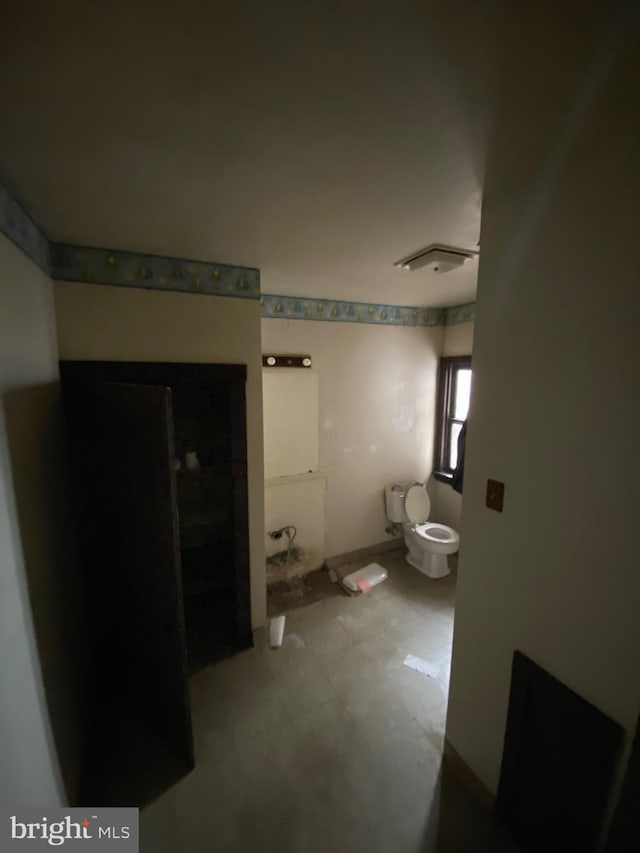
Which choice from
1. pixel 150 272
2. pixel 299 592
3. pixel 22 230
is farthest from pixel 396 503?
pixel 22 230

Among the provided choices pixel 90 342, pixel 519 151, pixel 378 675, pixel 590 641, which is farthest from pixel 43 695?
pixel 519 151

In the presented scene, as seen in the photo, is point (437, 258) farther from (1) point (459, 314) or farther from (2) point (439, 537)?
(2) point (439, 537)

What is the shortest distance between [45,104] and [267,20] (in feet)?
1.96

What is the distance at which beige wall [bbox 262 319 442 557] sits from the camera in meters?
2.82

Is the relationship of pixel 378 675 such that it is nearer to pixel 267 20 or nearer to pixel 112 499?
pixel 112 499

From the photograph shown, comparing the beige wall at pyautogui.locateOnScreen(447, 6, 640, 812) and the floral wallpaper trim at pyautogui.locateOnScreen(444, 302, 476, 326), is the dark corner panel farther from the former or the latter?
the floral wallpaper trim at pyautogui.locateOnScreen(444, 302, 476, 326)

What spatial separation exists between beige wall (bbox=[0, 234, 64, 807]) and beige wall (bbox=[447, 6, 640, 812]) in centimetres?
154

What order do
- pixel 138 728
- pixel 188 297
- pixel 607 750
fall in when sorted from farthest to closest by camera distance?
pixel 188 297 < pixel 138 728 < pixel 607 750

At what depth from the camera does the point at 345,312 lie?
2.83 meters

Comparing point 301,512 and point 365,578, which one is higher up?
point 301,512

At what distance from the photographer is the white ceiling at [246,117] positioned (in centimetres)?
64

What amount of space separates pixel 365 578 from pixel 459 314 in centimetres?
251

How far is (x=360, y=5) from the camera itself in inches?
23.7

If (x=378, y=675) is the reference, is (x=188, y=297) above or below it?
above
